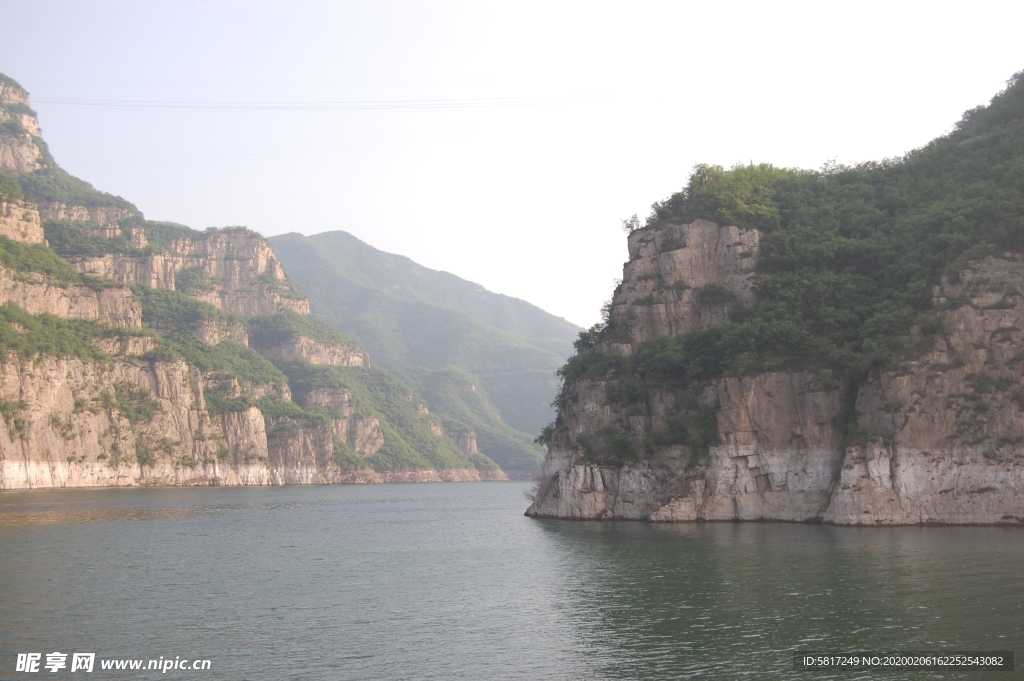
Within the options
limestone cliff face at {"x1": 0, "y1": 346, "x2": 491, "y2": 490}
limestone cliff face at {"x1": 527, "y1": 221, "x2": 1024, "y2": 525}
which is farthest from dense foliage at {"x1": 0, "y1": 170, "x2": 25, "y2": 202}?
limestone cliff face at {"x1": 527, "y1": 221, "x2": 1024, "y2": 525}

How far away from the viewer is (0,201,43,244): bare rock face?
484 ft

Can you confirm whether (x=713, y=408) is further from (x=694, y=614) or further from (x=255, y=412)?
(x=255, y=412)

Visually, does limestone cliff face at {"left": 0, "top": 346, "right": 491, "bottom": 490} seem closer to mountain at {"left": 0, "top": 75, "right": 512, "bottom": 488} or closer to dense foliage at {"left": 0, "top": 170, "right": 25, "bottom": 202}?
mountain at {"left": 0, "top": 75, "right": 512, "bottom": 488}

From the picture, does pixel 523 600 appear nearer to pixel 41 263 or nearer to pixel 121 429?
pixel 121 429

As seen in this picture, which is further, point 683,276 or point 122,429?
point 122,429

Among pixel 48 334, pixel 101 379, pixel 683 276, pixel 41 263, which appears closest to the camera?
pixel 683 276

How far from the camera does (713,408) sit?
66312mm

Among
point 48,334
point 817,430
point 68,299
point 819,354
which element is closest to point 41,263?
point 68,299

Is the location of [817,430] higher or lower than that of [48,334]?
lower

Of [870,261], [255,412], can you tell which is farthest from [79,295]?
[870,261]

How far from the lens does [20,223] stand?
495 feet

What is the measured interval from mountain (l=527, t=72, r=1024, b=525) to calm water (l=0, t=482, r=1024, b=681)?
4.00 metres

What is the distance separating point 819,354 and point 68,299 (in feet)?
423

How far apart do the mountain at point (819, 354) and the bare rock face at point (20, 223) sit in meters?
111
